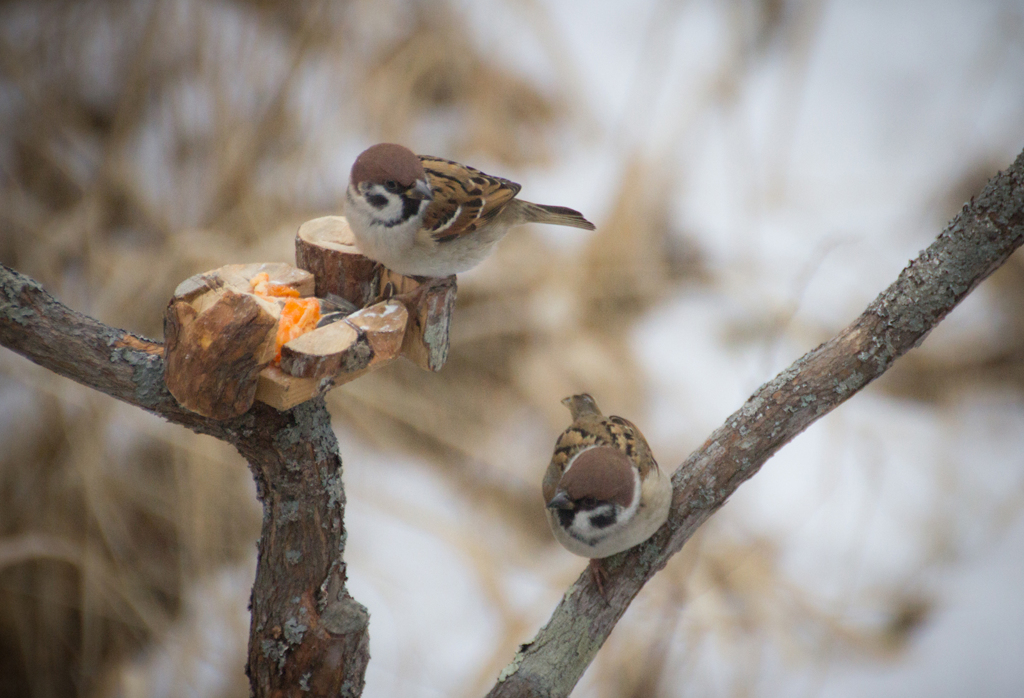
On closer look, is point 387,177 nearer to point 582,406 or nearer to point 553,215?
point 553,215

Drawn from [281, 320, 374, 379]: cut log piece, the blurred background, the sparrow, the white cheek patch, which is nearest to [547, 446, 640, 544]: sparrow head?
the sparrow

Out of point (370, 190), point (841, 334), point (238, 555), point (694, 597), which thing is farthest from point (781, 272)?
point (238, 555)

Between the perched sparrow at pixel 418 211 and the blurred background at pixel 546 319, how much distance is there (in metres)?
1.31

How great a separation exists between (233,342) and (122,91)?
98.5 inches

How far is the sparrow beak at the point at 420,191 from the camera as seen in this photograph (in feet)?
4.58

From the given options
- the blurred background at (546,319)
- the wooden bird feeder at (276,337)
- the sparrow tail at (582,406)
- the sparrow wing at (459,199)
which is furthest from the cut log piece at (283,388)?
the blurred background at (546,319)

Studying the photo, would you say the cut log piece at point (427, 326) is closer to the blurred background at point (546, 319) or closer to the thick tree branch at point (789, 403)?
the thick tree branch at point (789, 403)

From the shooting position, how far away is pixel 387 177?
4.56 ft

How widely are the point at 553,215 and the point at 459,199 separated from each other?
350 mm

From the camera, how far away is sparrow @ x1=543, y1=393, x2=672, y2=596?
1.29m

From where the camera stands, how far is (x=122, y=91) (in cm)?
292

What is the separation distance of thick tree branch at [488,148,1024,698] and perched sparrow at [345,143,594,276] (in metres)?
0.65

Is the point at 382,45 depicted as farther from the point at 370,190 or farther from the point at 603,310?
the point at 370,190

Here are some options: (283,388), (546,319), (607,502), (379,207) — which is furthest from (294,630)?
(546,319)
